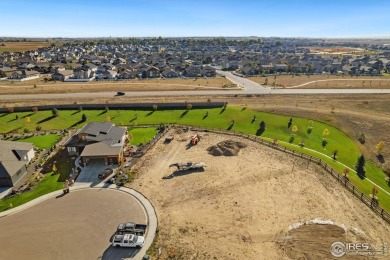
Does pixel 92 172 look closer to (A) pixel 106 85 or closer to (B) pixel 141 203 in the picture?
(B) pixel 141 203

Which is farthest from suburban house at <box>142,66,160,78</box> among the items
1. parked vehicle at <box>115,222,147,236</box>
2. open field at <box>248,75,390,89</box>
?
parked vehicle at <box>115,222,147,236</box>

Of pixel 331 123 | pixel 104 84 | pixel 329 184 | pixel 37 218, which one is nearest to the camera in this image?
pixel 37 218

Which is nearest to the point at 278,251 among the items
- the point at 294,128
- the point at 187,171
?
the point at 187,171

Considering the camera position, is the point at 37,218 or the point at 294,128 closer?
the point at 37,218

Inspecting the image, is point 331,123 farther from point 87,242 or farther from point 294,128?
point 87,242

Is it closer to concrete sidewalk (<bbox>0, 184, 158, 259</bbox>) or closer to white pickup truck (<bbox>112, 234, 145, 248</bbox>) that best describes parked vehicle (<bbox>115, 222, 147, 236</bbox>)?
concrete sidewalk (<bbox>0, 184, 158, 259</bbox>)
